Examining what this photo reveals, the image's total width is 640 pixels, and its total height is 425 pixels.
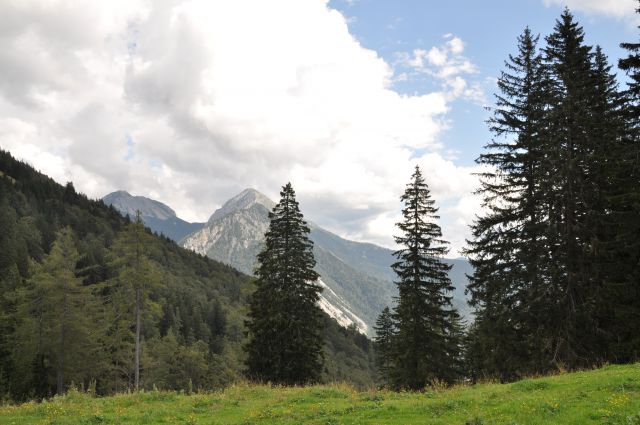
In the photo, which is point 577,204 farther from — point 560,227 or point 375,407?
point 375,407

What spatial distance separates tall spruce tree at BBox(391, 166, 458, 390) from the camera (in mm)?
29719

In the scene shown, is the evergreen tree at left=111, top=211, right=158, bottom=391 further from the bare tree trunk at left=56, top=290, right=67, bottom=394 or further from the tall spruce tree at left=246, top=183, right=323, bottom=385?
the bare tree trunk at left=56, top=290, right=67, bottom=394

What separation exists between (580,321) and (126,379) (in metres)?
63.4

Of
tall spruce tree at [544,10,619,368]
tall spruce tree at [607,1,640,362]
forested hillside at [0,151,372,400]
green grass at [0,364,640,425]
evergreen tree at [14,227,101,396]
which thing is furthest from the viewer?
evergreen tree at [14,227,101,396]

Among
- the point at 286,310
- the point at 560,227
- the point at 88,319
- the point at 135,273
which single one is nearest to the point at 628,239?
the point at 560,227

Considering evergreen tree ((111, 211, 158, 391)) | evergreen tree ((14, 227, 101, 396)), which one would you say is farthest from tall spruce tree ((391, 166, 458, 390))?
evergreen tree ((14, 227, 101, 396))

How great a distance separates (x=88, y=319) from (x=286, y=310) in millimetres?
26666

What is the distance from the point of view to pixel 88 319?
47.1 m

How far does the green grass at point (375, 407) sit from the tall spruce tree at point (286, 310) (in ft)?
49.2

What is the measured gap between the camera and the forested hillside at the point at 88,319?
1726 inches

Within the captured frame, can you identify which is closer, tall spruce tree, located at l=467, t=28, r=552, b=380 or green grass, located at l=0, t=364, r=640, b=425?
green grass, located at l=0, t=364, r=640, b=425

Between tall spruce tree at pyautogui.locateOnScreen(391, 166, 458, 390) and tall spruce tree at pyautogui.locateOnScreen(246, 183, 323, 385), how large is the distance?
7141 mm

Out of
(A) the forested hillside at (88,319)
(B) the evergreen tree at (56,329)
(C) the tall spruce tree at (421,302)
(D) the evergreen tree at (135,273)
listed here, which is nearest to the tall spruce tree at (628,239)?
(C) the tall spruce tree at (421,302)

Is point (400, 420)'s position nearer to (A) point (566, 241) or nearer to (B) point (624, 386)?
(B) point (624, 386)
